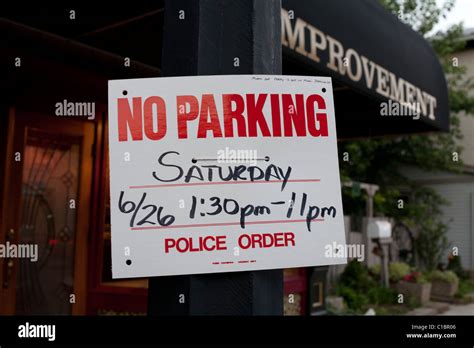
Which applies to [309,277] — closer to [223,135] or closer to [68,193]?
[68,193]

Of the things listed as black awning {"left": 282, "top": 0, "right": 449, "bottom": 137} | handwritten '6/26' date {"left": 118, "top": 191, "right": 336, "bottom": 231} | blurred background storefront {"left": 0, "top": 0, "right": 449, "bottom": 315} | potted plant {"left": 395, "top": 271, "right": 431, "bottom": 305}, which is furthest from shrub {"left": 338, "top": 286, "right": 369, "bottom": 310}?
handwritten '6/26' date {"left": 118, "top": 191, "right": 336, "bottom": 231}

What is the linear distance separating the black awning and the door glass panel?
2090 mm

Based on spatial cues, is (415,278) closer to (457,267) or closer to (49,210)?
(457,267)

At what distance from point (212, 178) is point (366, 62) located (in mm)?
3078

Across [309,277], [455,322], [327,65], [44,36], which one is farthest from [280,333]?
[309,277]

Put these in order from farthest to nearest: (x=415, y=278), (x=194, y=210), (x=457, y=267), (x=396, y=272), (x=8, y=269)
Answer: (x=457, y=267)
(x=396, y=272)
(x=415, y=278)
(x=8, y=269)
(x=194, y=210)

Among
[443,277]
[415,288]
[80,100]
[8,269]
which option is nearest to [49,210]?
[8,269]

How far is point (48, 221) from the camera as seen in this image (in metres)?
4.07

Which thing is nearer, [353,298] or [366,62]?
[366,62]

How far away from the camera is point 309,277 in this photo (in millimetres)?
5230

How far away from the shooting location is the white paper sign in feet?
4.19

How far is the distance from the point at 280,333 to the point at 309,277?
3934mm

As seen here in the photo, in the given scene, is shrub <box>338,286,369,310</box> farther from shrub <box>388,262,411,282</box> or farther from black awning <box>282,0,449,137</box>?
black awning <box>282,0,449,137</box>

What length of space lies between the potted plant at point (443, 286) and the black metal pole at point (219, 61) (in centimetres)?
876
